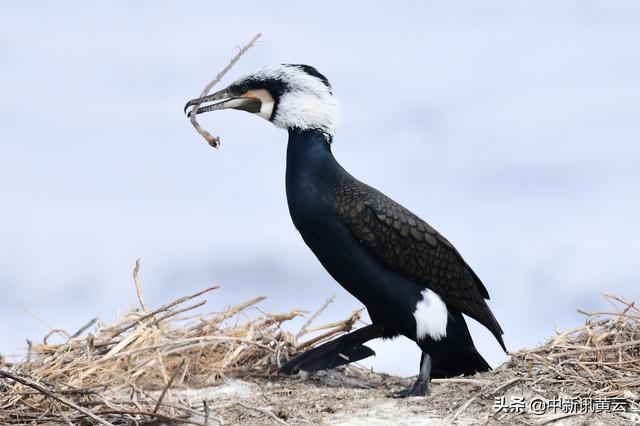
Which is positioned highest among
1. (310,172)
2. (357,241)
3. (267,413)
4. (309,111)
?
(309,111)

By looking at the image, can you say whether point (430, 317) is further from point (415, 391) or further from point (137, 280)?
point (137, 280)

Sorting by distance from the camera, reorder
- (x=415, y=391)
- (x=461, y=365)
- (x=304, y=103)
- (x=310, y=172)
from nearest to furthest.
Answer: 1. (x=415, y=391)
2. (x=310, y=172)
3. (x=304, y=103)
4. (x=461, y=365)

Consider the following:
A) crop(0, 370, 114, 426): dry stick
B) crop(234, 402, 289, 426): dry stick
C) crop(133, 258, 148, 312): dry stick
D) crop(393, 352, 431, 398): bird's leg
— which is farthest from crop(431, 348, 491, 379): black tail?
crop(0, 370, 114, 426): dry stick

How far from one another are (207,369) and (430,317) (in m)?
1.33

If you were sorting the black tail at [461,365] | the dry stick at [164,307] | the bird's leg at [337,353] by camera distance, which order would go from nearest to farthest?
the dry stick at [164,307] → the bird's leg at [337,353] → the black tail at [461,365]

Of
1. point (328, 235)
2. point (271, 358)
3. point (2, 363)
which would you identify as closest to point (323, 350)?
point (271, 358)

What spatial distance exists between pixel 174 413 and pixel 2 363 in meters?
1.35

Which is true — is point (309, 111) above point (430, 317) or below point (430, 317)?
above

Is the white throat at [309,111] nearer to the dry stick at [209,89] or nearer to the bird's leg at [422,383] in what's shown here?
the dry stick at [209,89]

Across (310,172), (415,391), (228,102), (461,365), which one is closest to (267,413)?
(415,391)

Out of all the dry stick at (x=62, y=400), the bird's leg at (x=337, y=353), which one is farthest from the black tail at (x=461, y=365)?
the dry stick at (x=62, y=400)

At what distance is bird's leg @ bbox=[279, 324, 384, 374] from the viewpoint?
732cm

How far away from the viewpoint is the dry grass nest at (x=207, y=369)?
605 centimetres

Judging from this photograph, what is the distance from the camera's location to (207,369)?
7219 millimetres
